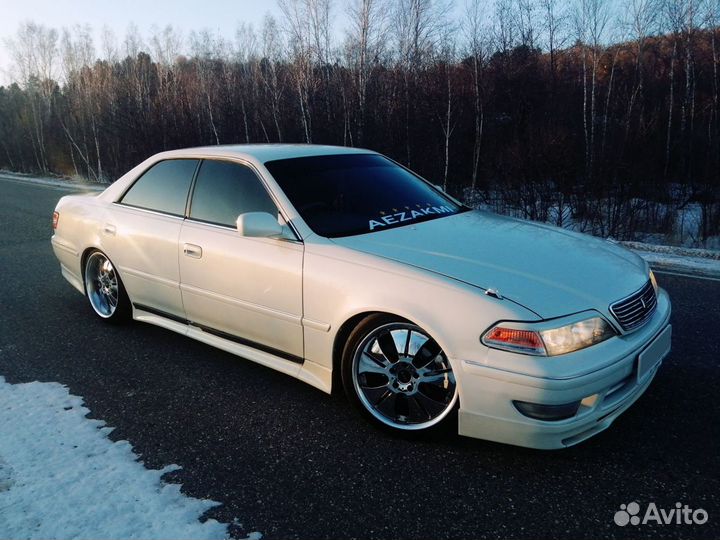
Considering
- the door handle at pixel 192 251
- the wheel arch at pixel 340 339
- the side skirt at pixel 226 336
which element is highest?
the door handle at pixel 192 251

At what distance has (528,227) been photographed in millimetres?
3750

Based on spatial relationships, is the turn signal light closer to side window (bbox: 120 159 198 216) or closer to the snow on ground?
the snow on ground

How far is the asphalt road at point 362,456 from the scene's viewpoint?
7.64ft

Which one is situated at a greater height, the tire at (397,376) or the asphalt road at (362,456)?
the tire at (397,376)

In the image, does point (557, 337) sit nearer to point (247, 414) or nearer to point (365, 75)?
point (247, 414)

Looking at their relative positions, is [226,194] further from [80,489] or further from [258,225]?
[80,489]

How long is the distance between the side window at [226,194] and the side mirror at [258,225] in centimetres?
21

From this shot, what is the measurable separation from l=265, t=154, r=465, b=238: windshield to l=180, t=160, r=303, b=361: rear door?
7.7 inches

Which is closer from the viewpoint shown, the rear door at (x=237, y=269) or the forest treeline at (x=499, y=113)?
the rear door at (x=237, y=269)

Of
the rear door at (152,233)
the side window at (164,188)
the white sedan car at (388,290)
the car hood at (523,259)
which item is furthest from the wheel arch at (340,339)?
the side window at (164,188)

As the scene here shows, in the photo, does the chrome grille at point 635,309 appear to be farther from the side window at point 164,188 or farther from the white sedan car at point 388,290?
the side window at point 164,188

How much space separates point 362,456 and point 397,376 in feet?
1.42

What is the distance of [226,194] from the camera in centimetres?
387

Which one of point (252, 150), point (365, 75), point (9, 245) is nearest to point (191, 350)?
point (252, 150)
